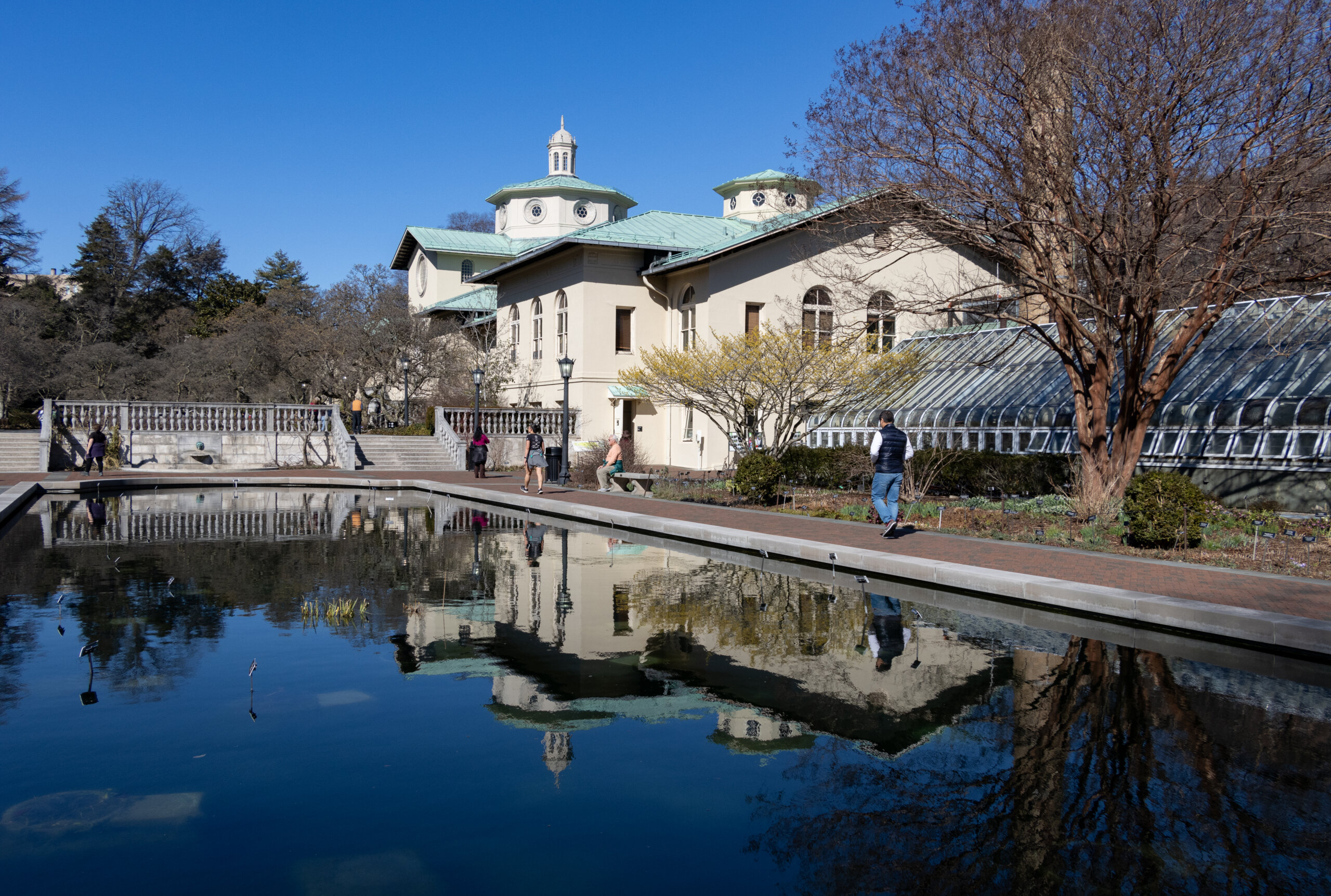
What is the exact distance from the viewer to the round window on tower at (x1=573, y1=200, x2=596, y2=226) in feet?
185

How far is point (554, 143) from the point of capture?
56438 mm

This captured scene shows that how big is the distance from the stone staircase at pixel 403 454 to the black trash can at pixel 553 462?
8669 millimetres

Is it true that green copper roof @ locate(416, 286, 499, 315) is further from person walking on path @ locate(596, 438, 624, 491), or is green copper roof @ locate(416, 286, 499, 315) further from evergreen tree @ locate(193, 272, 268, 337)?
person walking on path @ locate(596, 438, 624, 491)

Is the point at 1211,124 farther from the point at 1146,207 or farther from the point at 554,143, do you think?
the point at 554,143

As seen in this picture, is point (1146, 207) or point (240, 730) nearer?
point (240, 730)

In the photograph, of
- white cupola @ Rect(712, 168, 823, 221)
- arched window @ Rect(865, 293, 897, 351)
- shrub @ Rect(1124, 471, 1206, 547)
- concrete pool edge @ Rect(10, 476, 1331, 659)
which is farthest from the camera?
white cupola @ Rect(712, 168, 823, 221)

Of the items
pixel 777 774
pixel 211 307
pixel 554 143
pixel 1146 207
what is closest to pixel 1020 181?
pixel 1146 207

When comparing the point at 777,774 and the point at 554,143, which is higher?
the point at 554,143

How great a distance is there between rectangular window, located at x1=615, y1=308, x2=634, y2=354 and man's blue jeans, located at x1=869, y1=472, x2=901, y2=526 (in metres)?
23.5

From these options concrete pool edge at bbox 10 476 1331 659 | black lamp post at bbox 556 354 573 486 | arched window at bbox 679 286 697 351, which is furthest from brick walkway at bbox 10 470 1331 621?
arched window at bbox 679 286 697 351

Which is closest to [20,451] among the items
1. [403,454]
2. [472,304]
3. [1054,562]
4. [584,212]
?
[403,454]

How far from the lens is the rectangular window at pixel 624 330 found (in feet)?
127

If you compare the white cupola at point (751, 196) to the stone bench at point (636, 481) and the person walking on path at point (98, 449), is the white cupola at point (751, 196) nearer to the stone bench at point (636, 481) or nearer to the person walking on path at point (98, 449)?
the stone bench at point (636, 481)

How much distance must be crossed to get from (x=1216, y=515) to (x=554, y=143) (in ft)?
153
